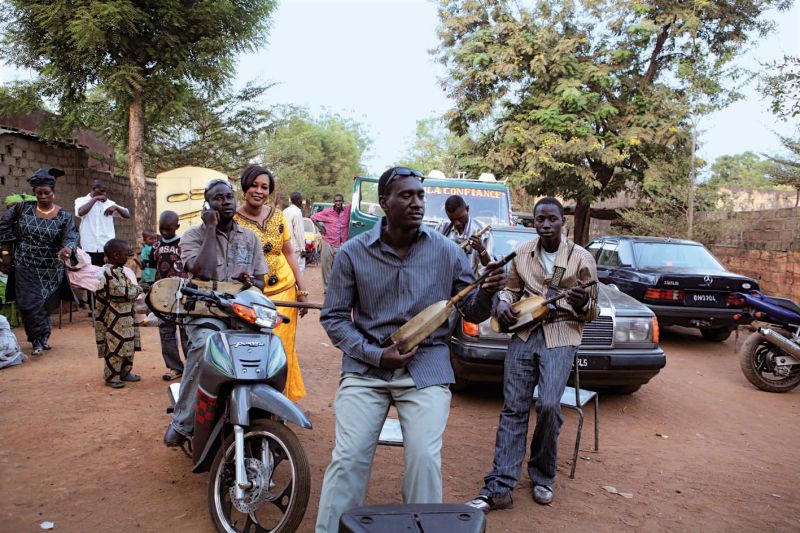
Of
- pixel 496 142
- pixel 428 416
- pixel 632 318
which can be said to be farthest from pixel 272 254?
pixel 496 142

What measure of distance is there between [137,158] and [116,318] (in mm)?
7427

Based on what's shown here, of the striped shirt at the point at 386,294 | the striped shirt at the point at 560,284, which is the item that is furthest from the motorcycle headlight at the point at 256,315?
the striped shirt at the point at 560,284

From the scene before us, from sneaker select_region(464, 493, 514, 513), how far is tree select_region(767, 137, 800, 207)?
36.7ft

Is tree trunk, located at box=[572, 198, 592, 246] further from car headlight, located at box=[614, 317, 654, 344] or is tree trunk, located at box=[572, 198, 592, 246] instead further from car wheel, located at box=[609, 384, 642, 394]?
car headlight, located at box=[614, 317, 654, 344]

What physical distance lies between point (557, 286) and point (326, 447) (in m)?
2.05

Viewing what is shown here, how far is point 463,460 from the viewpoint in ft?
14.8

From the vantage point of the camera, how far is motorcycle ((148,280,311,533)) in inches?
115

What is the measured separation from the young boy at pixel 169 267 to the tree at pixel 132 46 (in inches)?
239

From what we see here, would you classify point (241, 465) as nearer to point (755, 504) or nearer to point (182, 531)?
point (182, 531)

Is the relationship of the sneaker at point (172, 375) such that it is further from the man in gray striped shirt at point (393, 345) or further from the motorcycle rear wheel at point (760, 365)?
the motorcycle rear wheel at point (760, 365)

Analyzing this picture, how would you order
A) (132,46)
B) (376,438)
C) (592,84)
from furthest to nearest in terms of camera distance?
(592,84) → (132,46) → (376,438)

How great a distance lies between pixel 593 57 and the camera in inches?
733

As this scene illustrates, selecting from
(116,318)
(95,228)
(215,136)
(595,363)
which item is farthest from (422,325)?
(215,136)

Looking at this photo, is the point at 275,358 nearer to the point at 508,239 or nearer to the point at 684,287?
the point at 508,239
